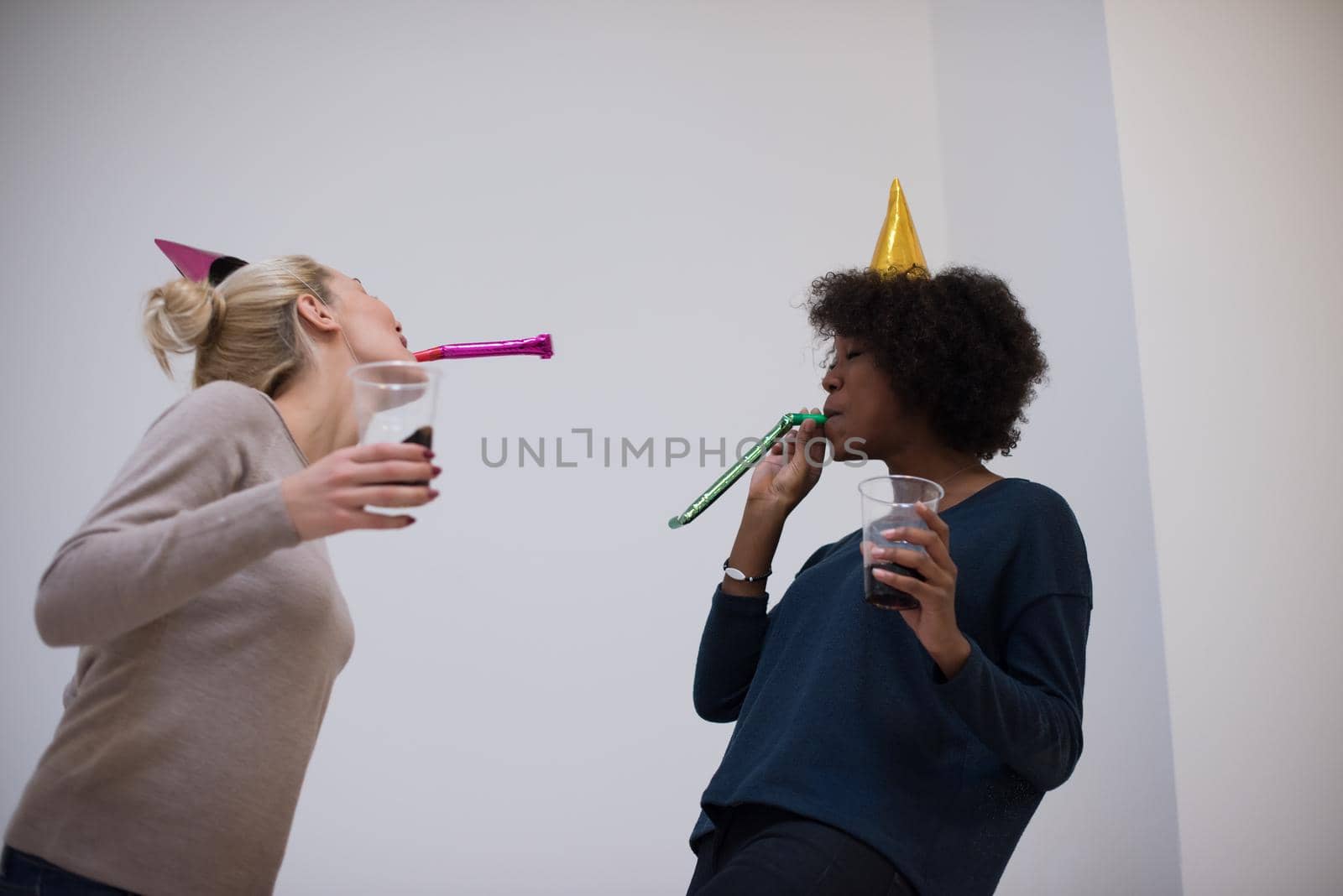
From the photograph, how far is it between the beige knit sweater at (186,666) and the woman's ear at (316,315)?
0.18 m

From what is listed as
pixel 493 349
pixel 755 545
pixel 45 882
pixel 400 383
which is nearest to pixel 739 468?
pixel 755 545

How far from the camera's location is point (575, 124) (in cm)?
250

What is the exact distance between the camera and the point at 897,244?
1.62 metres

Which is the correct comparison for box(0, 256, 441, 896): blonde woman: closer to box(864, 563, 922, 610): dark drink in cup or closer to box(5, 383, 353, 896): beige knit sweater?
box(5, 383, 353, 896): beige knit sweater

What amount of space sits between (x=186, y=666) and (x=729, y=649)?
0.67 m

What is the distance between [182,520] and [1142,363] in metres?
1.74

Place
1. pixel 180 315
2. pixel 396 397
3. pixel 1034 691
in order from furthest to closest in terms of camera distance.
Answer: pixel 180 315
pixel 1034 691
pixel 396 397

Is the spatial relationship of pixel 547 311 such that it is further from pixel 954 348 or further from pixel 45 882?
pixel 45 882

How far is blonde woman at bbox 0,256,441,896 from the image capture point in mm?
892

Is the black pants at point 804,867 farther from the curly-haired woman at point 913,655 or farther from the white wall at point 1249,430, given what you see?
the white wall at point 1249,430

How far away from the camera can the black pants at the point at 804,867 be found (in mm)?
1075

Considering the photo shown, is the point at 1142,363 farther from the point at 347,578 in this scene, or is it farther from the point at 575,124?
the point at 347,578

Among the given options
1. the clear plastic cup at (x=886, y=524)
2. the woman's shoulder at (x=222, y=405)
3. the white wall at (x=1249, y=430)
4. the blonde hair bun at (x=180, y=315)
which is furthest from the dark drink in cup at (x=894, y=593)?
the white wall at (x=1249, y=430)

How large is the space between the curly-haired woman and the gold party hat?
11cm
